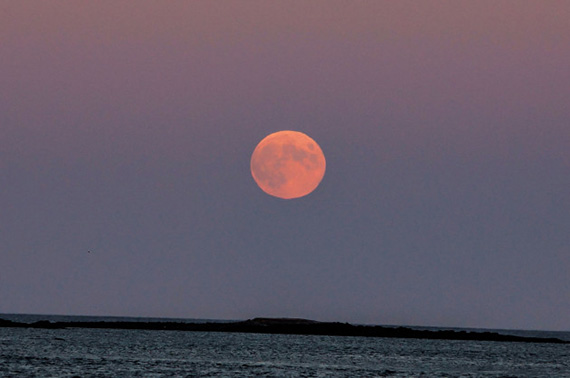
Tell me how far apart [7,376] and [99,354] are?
33.2 metres

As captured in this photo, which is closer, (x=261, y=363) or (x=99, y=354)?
(x=261, y=363)

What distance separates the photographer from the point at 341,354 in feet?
401

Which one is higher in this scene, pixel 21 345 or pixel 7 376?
pixel 21 345

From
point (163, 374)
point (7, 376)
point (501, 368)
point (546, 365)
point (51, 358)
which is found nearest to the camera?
point (7, 376)

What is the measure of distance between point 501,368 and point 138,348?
4555cm

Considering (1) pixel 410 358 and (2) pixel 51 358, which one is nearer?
(2) pixel 51 358

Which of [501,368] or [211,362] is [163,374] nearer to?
[211,362]

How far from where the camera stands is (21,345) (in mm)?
121750

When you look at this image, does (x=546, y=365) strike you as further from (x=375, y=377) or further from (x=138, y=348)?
(x=138, y=348)

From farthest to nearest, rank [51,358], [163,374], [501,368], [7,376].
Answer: [501,368] < [51,358] < [163,374] < [7,376]

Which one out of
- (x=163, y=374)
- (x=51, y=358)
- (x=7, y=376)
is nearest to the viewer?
(x=7, y=376)

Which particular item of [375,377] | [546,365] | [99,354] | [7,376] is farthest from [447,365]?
[7,376]

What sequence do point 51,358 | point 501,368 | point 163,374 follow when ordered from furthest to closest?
point 501,368, point 51,358, point 163,374

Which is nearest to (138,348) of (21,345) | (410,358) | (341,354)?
(21,345)
